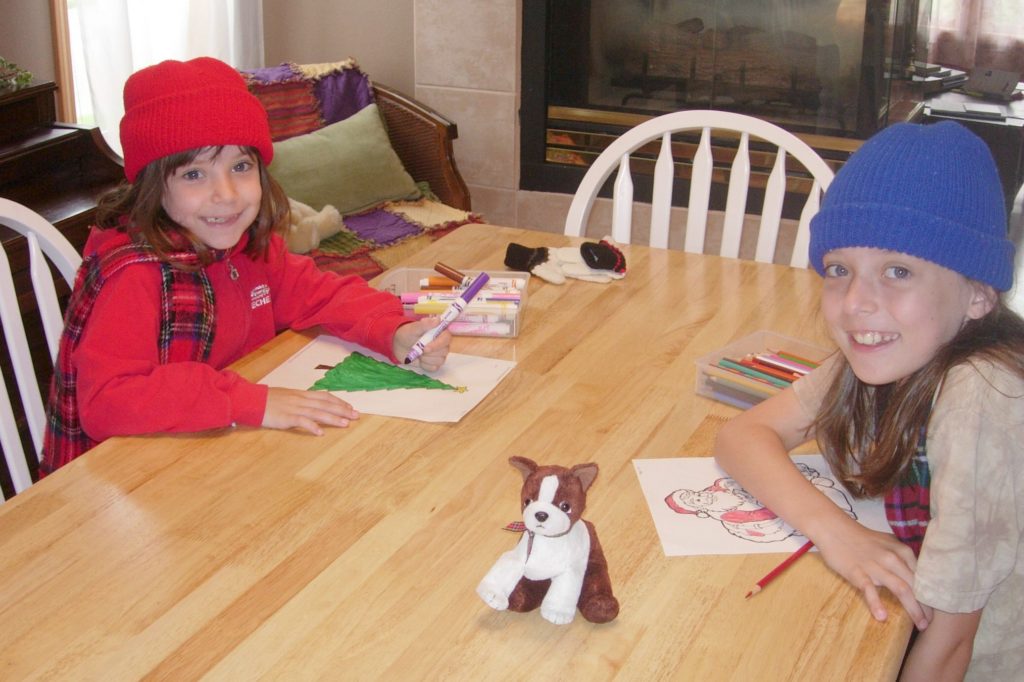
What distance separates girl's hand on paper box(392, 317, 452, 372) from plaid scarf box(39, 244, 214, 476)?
273mm

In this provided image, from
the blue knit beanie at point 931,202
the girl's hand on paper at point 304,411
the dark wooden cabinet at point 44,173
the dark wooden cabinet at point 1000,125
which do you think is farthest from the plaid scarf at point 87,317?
the dark wooden cabinet at point 1000,125

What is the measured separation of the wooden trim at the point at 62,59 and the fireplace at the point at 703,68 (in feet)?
4.60

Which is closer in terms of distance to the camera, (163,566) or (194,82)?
(163,566)

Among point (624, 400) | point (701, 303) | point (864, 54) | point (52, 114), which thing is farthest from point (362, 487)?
point (864, 54)

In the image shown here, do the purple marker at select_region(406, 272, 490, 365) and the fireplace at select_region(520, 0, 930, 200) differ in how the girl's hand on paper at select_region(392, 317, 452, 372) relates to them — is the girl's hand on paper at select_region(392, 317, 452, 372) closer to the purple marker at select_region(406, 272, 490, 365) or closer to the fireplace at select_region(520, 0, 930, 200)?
the purple marker at select_region(406, 272, 490, 365)

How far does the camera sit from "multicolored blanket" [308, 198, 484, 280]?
3.04m

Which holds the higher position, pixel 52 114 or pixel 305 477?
pixel 52 114

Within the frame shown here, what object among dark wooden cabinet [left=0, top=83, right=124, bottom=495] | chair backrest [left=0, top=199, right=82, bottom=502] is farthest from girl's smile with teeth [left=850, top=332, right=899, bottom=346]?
dark wooden cabinet [left=0, top=83, right=124, bottom=495]

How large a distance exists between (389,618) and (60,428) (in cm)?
72

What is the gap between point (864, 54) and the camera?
328 cm

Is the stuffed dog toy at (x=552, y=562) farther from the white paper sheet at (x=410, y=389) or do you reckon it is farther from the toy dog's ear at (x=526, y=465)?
the white paper sheet at (x=410, y=389)

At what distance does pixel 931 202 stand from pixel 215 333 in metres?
0.99

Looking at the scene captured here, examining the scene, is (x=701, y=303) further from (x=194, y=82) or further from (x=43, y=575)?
(x=43, y=575)

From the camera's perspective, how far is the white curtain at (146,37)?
3.29m
